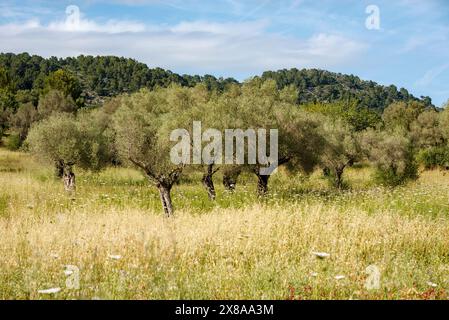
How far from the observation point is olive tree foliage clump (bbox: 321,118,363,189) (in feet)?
→ 128

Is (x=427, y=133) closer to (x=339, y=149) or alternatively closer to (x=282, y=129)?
(x=339, y=149)

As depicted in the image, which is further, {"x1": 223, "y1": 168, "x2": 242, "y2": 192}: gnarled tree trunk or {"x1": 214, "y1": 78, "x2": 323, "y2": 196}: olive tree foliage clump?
{"x1": 223, "y1": 168, "x2": 242, "y2": 192}: gnarled tree trunk

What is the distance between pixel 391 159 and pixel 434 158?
1583 cm

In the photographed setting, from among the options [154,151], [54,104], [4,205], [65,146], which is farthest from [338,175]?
[54,104]

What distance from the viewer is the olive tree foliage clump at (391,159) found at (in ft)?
135

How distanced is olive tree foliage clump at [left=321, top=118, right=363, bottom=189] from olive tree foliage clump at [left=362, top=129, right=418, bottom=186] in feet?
4.06

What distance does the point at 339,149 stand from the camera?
3956 centimetres

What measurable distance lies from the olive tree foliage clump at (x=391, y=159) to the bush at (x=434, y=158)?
12.5m

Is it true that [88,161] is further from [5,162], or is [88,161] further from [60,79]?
[60,79]

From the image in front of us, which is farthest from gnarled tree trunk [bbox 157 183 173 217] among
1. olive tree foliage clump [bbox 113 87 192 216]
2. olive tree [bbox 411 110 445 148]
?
olive tree [bbox 411 110 445 148]

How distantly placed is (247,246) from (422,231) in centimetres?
459

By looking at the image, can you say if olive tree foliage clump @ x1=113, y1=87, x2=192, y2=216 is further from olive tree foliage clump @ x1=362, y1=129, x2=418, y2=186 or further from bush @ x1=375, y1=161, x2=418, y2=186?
olive tree foliage clump @ x1=362, y1=129, x2=418, y2=186

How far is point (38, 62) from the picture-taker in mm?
137000

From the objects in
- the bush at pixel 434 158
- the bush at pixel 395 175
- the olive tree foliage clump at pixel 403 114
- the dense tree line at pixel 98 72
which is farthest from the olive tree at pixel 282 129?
the dense tree line at pixel 98 72
